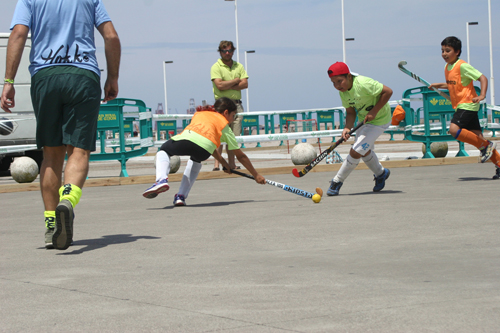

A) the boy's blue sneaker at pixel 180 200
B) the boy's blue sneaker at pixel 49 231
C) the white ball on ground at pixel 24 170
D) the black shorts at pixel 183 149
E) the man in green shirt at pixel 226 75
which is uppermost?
the man in green shirt at pixel 226 75

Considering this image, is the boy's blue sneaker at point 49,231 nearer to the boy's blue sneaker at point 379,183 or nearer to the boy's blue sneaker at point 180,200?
the boy's blue sneaker at point 180,200

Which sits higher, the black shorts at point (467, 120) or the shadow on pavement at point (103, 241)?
the black shorts at point (467, 120)

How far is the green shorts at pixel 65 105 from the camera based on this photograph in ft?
14.0

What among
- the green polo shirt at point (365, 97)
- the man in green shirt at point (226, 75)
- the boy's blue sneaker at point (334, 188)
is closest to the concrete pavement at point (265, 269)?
the boy's blue sneaker at point (334, 188)

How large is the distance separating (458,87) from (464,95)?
0.47 ft

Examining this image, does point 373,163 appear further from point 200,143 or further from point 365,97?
point 200,143

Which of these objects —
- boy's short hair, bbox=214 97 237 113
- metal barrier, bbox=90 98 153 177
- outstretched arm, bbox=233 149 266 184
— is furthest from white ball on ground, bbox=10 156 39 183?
outstretched arm, bbox=233 149 266 184

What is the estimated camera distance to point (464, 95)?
8617 mm

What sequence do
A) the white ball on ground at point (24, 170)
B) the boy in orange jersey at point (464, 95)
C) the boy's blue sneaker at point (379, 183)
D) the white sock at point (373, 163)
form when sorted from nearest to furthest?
the boy's blue sneaker at point (379, 183) → the white sock at point (373, 163) → the boy in orange jersey at point (464, 95) → the white ball on ground at point (24, 170)

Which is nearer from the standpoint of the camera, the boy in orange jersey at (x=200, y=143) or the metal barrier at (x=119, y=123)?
the boy in orange jersey at (x=200, y=143)

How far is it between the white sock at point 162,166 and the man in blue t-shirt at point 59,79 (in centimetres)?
198

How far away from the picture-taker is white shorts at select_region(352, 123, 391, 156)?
24.2 ft

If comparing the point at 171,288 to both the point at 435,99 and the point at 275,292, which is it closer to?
the point at 275,292

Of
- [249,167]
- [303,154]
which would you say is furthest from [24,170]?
[249,167]
